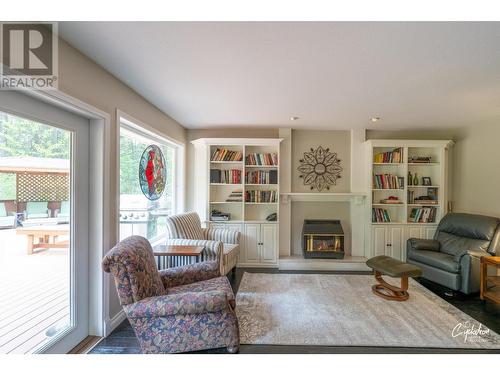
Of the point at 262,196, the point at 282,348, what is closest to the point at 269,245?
the point at 262,196

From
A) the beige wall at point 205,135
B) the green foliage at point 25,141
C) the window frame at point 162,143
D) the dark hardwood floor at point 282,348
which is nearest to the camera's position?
the green foliage at point 25,141

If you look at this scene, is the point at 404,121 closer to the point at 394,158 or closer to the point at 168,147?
the point at 394,158

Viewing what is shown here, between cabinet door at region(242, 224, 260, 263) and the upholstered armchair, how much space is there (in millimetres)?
2177

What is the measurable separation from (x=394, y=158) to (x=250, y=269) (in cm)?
316

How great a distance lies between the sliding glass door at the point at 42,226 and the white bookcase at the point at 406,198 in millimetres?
4090

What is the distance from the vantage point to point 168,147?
149 inches

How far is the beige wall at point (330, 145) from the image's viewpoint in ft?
14.0

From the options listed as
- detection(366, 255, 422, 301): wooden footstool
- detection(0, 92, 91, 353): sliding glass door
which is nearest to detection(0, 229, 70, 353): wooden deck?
detection(0, 92, 91, 353): sliding glass door

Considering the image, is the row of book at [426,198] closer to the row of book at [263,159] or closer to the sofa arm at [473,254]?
the sofa arm at [473,254]

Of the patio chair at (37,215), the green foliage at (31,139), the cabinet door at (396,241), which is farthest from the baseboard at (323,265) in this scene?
the green foliage at (31,139)

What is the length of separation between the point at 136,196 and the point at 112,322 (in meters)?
1.37

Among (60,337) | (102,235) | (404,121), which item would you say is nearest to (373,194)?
(404,121)

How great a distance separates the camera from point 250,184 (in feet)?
13.4

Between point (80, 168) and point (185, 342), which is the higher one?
point (80, 168)
